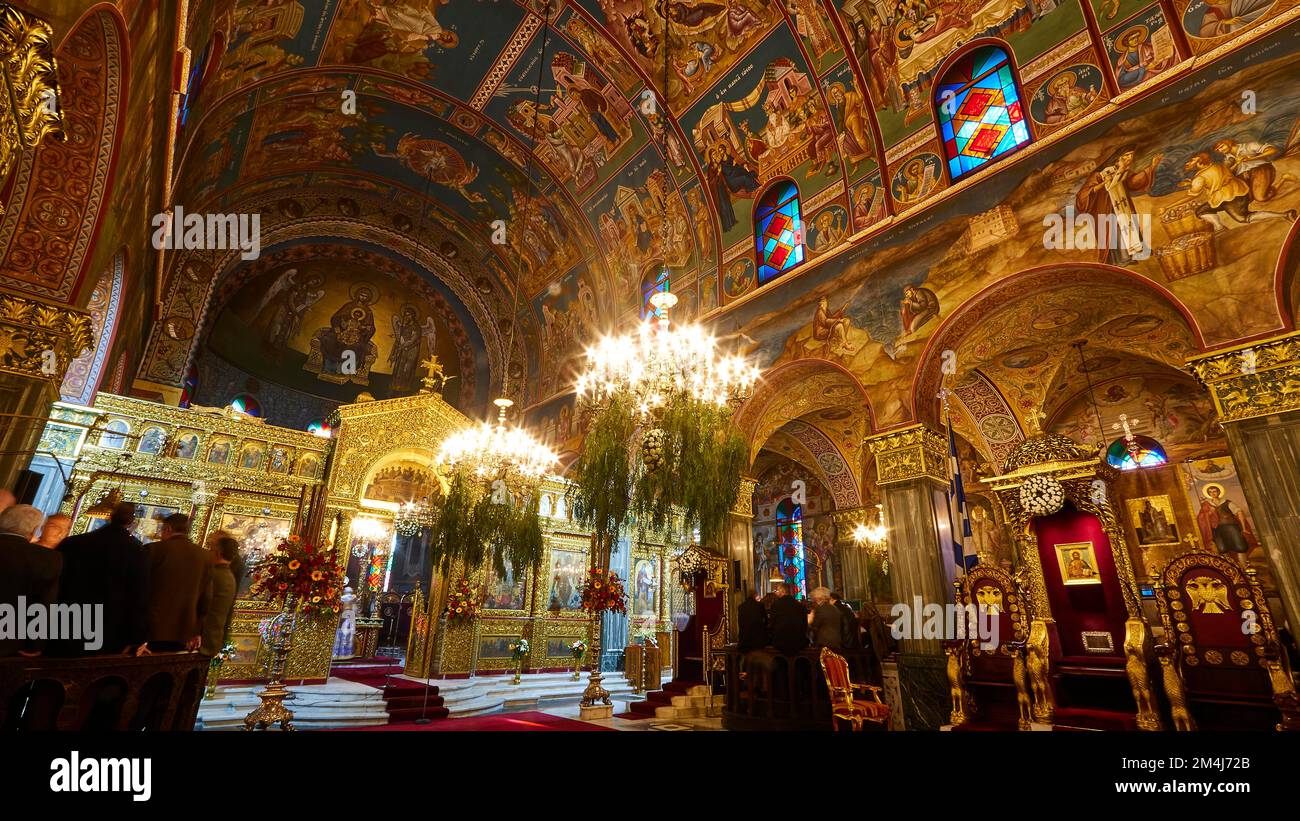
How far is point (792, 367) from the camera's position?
31.9 feet

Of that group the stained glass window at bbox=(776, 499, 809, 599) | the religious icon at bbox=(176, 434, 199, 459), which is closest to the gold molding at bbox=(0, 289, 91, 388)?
the religious icon at bbox=(176, 434, 199, 459)

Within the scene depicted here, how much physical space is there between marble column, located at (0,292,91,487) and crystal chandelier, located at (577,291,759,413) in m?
5.29

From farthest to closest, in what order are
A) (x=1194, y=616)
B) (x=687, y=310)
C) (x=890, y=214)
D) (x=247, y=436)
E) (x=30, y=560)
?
(x=687, y=310) < (x=247, y=436) < (x=890, y=214) < (x=1194, y=616) < (x=30, y=560)

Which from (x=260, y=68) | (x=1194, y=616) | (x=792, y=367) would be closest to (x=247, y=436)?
(x=260, y=68)

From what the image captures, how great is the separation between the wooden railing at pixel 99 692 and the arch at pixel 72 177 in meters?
4.15

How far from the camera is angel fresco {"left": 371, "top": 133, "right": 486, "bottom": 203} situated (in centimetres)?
1470

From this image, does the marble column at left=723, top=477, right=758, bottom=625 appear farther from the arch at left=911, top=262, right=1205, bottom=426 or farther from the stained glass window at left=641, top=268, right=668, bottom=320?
the stained glass window at left=641, top=268, right=668, bottom=320

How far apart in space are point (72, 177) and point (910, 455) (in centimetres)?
1014

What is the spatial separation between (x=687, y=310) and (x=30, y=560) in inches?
415

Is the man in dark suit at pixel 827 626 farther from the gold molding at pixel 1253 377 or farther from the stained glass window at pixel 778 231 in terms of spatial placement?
the stained glass window at pixel 778 231
